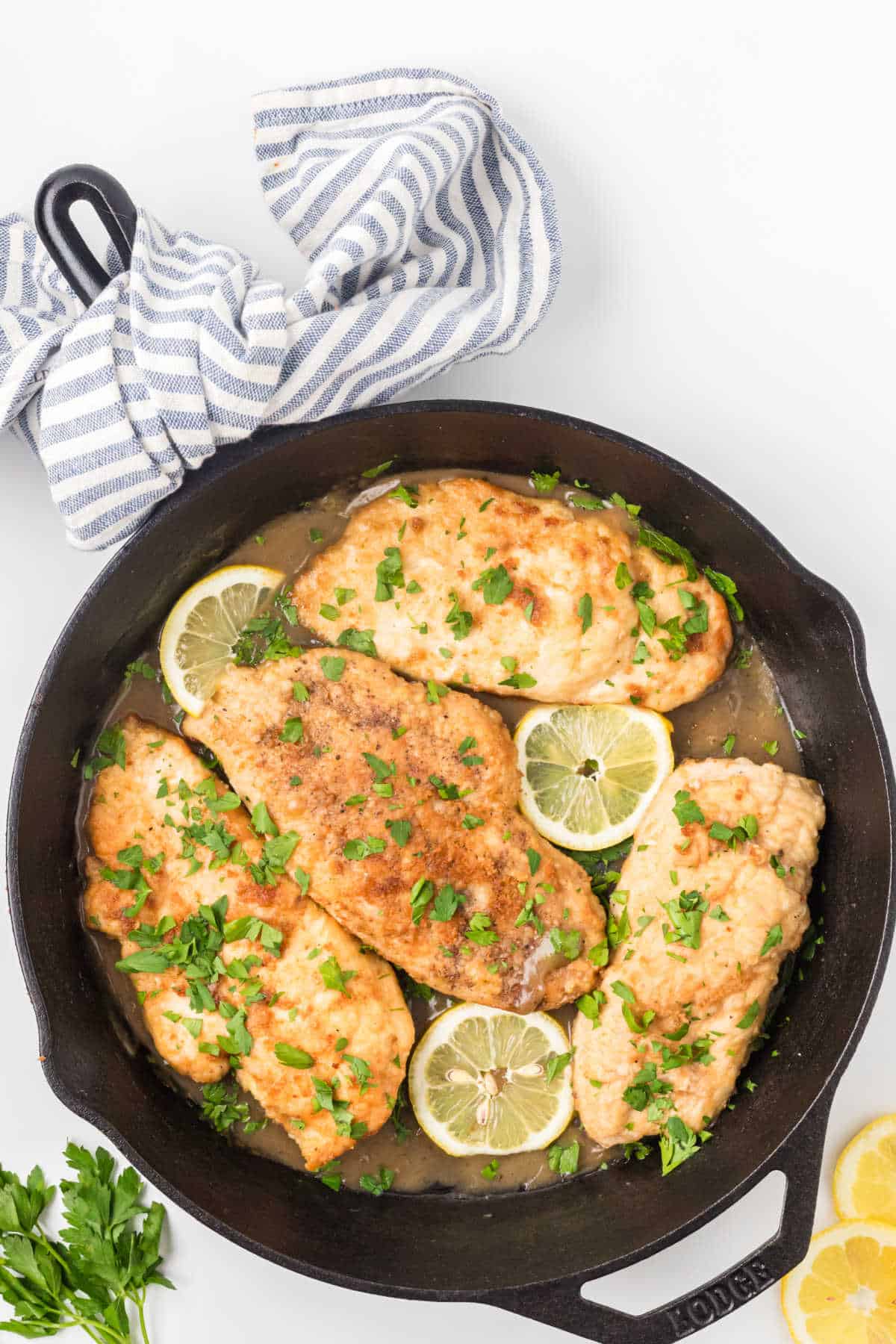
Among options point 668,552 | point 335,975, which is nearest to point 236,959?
point 335,975

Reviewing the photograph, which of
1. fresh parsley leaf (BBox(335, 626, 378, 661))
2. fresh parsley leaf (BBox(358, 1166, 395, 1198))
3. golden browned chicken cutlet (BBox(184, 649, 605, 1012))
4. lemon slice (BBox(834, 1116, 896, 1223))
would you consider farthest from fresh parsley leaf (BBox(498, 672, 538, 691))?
lemon slice (BBox(834, 1116, 896, 1223))

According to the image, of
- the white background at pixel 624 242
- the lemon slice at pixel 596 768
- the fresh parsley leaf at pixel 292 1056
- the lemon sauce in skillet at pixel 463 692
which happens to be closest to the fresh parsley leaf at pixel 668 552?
the lemon sauce in skillet at pixel 463 692

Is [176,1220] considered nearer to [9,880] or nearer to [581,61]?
[9,880]

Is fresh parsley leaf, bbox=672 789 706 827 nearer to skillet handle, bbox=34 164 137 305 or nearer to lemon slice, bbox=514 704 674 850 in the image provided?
lemon slice, bbox=514 704 674 850

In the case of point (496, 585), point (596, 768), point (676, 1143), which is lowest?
point (676, 1143)

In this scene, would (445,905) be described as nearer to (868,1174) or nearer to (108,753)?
(108,753)

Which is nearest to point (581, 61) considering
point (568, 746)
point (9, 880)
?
point (568, 746)

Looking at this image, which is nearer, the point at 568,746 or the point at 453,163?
the point at 453,163
